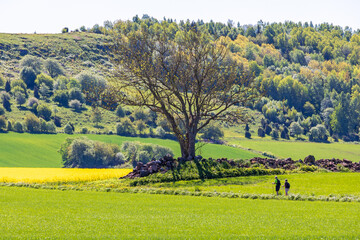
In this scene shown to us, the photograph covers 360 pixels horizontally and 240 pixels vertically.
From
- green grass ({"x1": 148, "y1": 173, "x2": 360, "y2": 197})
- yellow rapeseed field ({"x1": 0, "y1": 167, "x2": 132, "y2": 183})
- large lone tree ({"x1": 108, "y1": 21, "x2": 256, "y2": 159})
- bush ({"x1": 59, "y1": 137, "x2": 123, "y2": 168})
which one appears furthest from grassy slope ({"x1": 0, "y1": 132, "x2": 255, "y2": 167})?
green grass ({"x1": 148, "y1": 173, "x2": 360, "y2": 197})

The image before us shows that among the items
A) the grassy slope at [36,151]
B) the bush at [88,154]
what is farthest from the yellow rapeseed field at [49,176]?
the grassy slope at [36,151]

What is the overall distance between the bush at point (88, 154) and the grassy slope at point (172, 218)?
101991 mm

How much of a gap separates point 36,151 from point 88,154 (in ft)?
127

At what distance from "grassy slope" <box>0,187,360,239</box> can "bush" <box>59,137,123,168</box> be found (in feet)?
335

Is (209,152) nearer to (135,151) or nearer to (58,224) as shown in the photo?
(135,151)

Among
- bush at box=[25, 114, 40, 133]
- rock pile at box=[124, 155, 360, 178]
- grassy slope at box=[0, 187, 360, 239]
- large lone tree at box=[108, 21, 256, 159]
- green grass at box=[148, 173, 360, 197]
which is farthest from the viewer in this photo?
bush at box=[25, 114, 40, 133]

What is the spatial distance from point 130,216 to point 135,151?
128 meters

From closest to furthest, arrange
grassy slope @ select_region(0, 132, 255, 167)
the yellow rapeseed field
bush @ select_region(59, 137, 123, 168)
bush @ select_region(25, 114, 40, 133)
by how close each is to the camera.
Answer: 1. the yellow rapeseed field
2. bush @ select_region(59, 137, 123, 168)
3. grassy slope @ select_region(0, 132, 255, 167)
4. bush @ select_region(25, 114, 40, 133)

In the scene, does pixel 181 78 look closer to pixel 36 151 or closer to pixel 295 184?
pixel 295 184

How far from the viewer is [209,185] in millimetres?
50875

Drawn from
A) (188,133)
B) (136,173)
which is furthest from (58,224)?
(188,133)

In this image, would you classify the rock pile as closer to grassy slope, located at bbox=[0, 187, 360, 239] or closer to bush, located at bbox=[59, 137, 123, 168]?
grassy slope, located at bbox=[0, 187, 360, 239]

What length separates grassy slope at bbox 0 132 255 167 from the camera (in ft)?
513

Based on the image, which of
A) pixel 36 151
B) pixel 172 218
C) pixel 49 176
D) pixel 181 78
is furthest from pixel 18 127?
pixel 172 218
